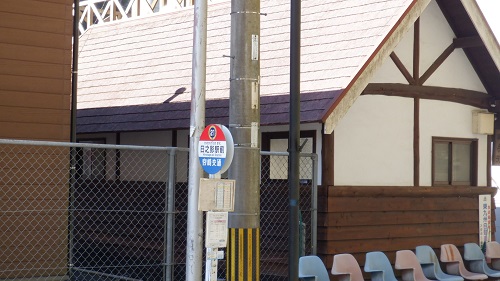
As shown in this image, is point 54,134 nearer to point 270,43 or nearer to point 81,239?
point 270,43

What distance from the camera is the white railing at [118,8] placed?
71.7 ft

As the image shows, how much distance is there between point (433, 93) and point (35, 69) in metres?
6.50

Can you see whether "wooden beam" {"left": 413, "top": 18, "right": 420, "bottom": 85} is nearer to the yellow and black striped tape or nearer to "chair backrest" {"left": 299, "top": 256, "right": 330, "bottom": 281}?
"chair backrest" {"left": 299, "top": 256, "right": 330, "bottom": 281}

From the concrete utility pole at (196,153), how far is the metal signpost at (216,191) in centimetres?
Result: 28

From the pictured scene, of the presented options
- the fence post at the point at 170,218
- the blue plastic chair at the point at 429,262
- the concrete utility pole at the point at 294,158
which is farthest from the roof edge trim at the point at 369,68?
the blue plastic chair at the point at 429,262

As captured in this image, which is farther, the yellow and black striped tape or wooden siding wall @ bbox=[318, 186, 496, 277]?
wooden siding wall @ bbox=[318, 186, 496, 277]

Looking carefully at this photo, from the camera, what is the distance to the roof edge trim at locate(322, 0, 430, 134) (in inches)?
454

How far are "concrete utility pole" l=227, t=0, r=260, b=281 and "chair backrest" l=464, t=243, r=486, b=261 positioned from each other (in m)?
7.22

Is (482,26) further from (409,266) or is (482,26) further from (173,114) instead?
(173,114)

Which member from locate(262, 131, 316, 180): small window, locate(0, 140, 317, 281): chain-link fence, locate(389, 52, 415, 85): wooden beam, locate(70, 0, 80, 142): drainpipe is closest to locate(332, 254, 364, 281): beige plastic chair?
locate(0, 140, 317, 281): chain-link fence

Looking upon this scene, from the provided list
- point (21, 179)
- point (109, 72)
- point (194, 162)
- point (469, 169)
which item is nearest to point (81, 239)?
point (109, 72)

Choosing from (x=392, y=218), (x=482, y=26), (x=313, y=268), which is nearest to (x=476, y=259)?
(x=392, y=218)

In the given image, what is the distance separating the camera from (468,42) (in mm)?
14133

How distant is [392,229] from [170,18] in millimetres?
6952
